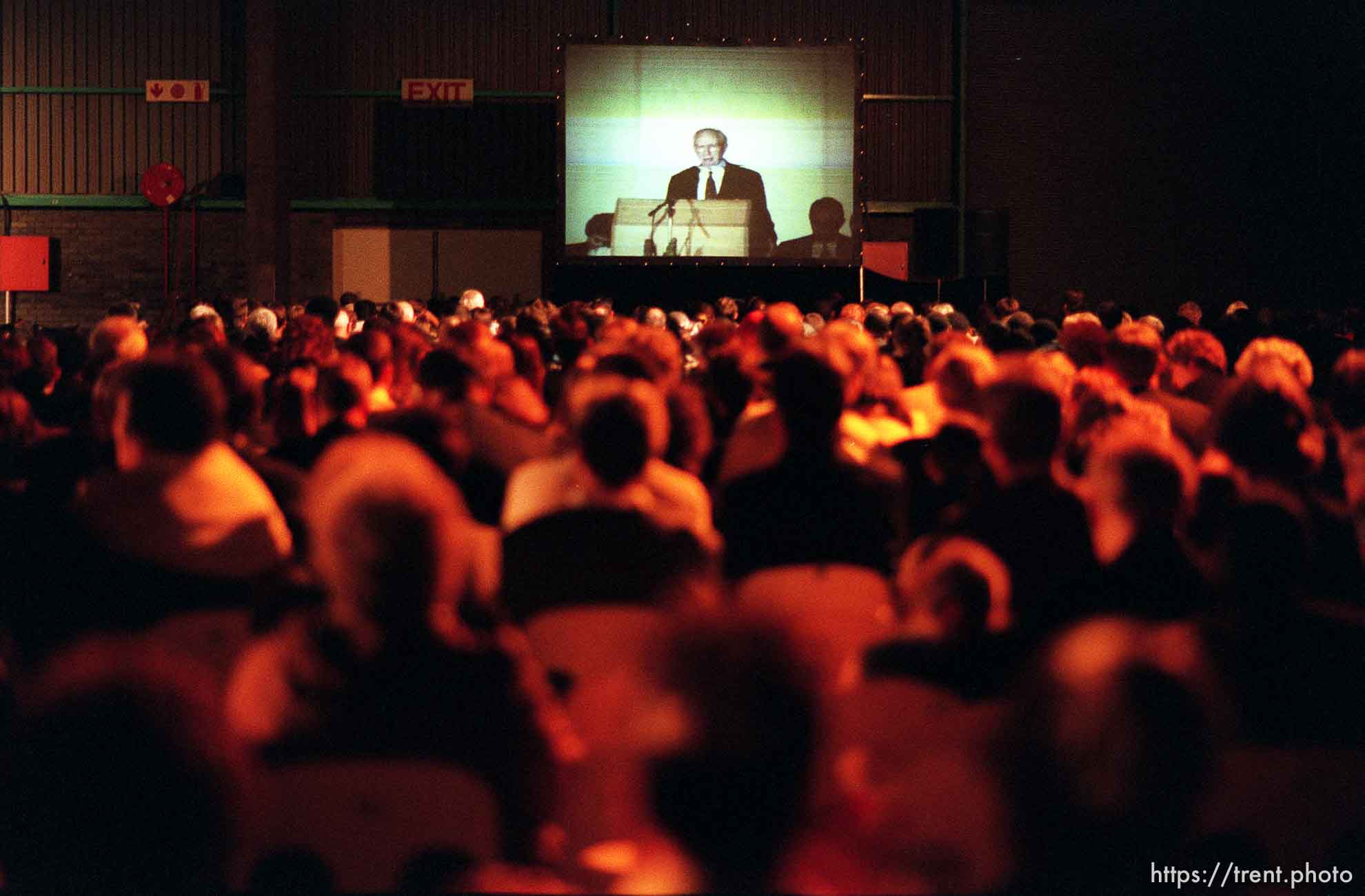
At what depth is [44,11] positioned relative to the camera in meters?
19.7

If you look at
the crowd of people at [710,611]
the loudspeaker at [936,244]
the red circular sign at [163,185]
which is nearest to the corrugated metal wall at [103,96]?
the red circular sign at [163,185]

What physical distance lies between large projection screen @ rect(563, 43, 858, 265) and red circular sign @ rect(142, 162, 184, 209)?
5.03 m

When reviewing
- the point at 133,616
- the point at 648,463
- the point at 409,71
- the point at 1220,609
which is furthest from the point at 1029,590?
the point at 409,71

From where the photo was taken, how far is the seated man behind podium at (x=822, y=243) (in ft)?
60.0

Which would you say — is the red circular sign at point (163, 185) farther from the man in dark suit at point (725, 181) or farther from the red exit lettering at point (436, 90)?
the man in dark suit at point (725, 181)

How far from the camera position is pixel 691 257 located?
59.2 feet

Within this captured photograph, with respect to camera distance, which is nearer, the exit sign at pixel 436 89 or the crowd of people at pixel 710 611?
the crowd of people at pixel 710 611

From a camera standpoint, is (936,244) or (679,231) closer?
(679,231)

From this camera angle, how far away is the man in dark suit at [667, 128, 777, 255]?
1820 cm

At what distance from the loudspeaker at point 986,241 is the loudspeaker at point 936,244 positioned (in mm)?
239

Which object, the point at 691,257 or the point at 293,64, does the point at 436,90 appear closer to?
the point at 293,64

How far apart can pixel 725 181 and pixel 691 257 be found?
1.06 metres

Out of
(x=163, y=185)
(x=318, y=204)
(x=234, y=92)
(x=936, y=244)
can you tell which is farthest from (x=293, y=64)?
(x=936, y=244)

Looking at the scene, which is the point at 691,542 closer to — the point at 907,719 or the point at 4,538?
the point at 907,719
